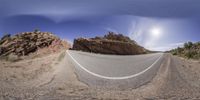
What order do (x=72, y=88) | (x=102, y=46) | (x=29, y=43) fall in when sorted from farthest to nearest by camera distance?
(x=29, y=43)
(x=102, y=46)
(x=72, y=88)

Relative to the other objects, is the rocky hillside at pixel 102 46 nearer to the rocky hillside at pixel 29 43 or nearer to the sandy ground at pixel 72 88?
the rocky hillside at pixel 29 43

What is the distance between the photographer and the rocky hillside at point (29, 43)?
1526 inches

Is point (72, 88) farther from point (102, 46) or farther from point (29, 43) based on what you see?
point (29, 43)

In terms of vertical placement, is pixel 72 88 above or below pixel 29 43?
below

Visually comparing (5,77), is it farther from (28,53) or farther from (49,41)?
(49,41)

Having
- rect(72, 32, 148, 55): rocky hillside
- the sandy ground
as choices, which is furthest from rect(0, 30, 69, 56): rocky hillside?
the sandy ground

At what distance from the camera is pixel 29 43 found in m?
41.1

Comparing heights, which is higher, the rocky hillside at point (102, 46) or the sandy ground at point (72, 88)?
the rocky hillside at point (102, 46)

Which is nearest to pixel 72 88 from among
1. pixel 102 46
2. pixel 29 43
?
pixel 102 46

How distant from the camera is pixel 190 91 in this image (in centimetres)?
1353

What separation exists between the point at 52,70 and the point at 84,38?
2183cm

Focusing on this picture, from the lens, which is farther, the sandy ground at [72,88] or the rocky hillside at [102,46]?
the rocky hillside at [102,46]

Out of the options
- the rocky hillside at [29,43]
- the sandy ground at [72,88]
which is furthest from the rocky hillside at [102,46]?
the sandy ground at [72,88]

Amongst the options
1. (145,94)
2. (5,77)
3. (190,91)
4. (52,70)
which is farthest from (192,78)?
(5,77)
